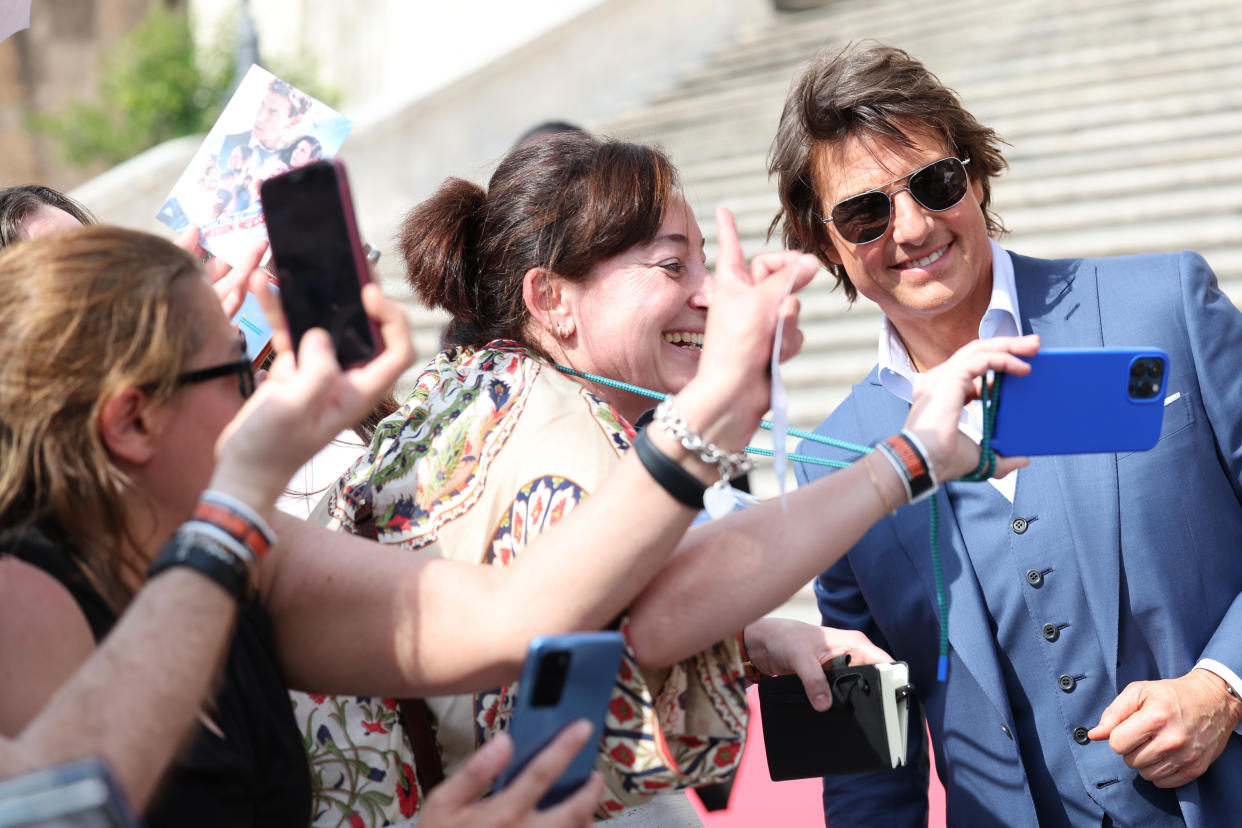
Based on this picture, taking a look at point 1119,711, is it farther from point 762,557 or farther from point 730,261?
point 730,261

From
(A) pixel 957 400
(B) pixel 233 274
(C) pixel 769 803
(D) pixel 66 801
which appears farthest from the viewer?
(C) pixel 769 803

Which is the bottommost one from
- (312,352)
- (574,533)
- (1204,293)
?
(1204,293)

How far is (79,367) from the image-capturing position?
1439mm

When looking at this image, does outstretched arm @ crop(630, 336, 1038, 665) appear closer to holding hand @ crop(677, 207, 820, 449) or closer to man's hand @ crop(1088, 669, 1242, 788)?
holding hand @ crop(677, 207, 820, 449)

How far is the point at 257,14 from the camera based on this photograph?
16.6 m

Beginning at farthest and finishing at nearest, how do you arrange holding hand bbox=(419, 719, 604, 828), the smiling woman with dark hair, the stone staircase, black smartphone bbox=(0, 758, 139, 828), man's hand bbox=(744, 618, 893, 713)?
the stone staircase < man's hand bbox=(744, 618, 893, 713) < the smiling woman with dark hair < holding hand bbox=(419, 719, 604, 828) < black smartphone bbox=(0, 758, 139, 828)

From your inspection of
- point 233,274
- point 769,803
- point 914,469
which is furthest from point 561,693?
point 769,803

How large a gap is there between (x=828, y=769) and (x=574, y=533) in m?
0.84

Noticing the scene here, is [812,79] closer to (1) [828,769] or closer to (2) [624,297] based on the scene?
(2) [624,297]

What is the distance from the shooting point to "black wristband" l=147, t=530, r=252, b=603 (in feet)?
4.37

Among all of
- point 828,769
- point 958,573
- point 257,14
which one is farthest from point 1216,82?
point 257,14

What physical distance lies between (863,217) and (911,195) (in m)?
0.11

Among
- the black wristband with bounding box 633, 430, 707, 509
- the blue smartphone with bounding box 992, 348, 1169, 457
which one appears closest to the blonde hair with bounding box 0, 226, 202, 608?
the black wristband with bounding box 633, 430, 707, 509

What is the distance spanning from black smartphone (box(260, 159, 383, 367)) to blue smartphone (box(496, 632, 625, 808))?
41 centimetres
